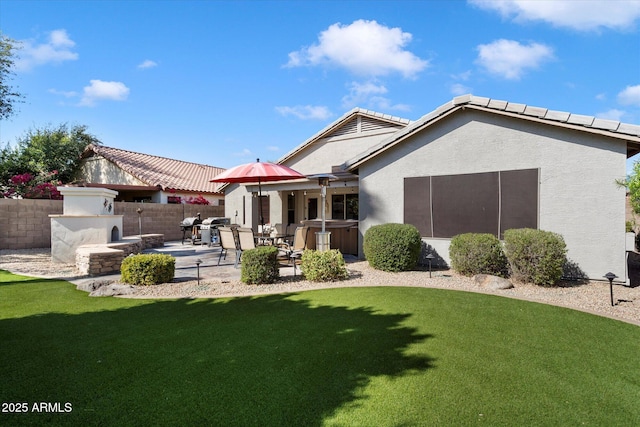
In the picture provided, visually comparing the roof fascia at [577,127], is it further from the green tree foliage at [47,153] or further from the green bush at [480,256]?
the green tree foliage at [47,153]

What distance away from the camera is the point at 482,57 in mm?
13836

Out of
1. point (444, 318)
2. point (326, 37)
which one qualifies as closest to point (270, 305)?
point (444, 318)

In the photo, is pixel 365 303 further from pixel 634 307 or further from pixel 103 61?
pixel 103 61

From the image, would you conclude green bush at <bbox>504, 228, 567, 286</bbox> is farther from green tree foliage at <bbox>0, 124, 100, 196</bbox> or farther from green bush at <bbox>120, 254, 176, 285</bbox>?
green tree foliage at <bbox>0, 124, 100, 196</bbox>

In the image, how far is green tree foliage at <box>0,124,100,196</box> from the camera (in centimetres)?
2181

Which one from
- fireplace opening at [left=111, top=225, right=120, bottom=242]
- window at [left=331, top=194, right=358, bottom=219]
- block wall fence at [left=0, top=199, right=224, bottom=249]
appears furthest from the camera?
window at [left=331, top=194, right=358, bottom=219]

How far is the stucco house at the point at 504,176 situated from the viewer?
7988 mm

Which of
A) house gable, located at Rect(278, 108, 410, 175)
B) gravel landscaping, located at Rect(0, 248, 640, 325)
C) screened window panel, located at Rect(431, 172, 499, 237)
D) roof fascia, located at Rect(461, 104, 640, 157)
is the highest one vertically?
house gable, located at Rect(278, 108, 410, 175)

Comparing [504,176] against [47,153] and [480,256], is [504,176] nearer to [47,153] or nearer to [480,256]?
[480,256]

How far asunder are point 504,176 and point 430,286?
408 centimetres

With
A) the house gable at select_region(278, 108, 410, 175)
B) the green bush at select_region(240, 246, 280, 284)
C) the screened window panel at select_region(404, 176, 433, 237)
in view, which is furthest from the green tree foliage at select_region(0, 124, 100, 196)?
the screened window panel at select_region(404, 176, 433, 237)

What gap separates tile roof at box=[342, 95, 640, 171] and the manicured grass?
4.87m

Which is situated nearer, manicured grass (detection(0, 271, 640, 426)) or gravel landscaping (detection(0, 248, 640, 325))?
manicured grass (detection(0, 271, 640, 426))

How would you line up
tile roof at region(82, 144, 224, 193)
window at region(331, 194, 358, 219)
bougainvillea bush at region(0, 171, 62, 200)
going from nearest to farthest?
A: window at region(331, 194, 358, 219), bougainvillea bush at region(0, 171, 62, 200), tile roof at region(82, 144, 224, 193)
